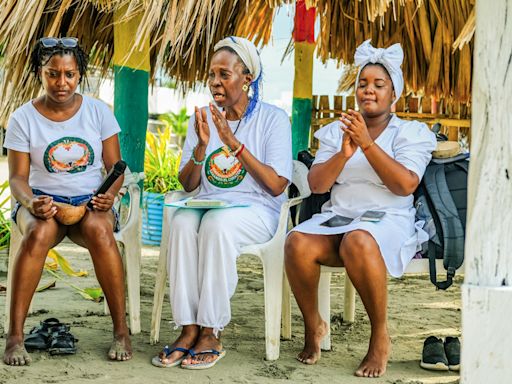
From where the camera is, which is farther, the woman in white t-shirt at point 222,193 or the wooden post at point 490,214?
the woman in white t-shirt at point 222,193

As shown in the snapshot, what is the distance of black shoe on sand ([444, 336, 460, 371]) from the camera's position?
3.75m

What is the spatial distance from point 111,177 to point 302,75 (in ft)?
15.2

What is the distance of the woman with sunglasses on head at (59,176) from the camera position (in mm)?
3699

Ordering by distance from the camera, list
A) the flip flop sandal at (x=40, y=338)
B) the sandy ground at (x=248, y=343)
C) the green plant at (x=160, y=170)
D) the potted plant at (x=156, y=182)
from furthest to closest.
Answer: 1. the green plant at (x=160, y=170)
2. the potted plant at (x=156, y=182)
3. the flip flop sandal at (x=40, y=338)
4. the sandy ground at (x=248, y=343)

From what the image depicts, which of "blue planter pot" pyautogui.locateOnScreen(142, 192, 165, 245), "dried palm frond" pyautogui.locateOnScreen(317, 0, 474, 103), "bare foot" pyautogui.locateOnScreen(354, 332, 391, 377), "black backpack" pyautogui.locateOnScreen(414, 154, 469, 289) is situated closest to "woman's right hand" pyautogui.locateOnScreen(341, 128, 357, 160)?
"black backpack" pyautogui.locateOnScreen(414, 154, 469, 289)

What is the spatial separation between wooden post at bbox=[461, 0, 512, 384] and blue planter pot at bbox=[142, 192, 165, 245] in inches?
210

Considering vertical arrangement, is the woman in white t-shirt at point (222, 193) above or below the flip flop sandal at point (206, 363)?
above

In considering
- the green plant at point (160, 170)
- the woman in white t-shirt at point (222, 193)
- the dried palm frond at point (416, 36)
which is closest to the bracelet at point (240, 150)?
the woman in white t-shirt at point (222, 193)

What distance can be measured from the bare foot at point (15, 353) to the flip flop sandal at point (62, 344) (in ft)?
0.52

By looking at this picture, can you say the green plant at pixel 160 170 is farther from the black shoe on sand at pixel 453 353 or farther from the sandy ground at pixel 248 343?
the black shoe on sand at pixel 453 353

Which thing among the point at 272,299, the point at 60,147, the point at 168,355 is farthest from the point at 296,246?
the point at 60,147

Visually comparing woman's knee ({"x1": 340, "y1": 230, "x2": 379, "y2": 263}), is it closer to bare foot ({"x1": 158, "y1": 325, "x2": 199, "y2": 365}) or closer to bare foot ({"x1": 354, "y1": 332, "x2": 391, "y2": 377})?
bare foot ({"x1": 354, "y1": 332, "x2": 391, "y2": 377})

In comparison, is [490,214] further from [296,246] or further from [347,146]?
[296,246]

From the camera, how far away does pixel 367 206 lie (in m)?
3.87
